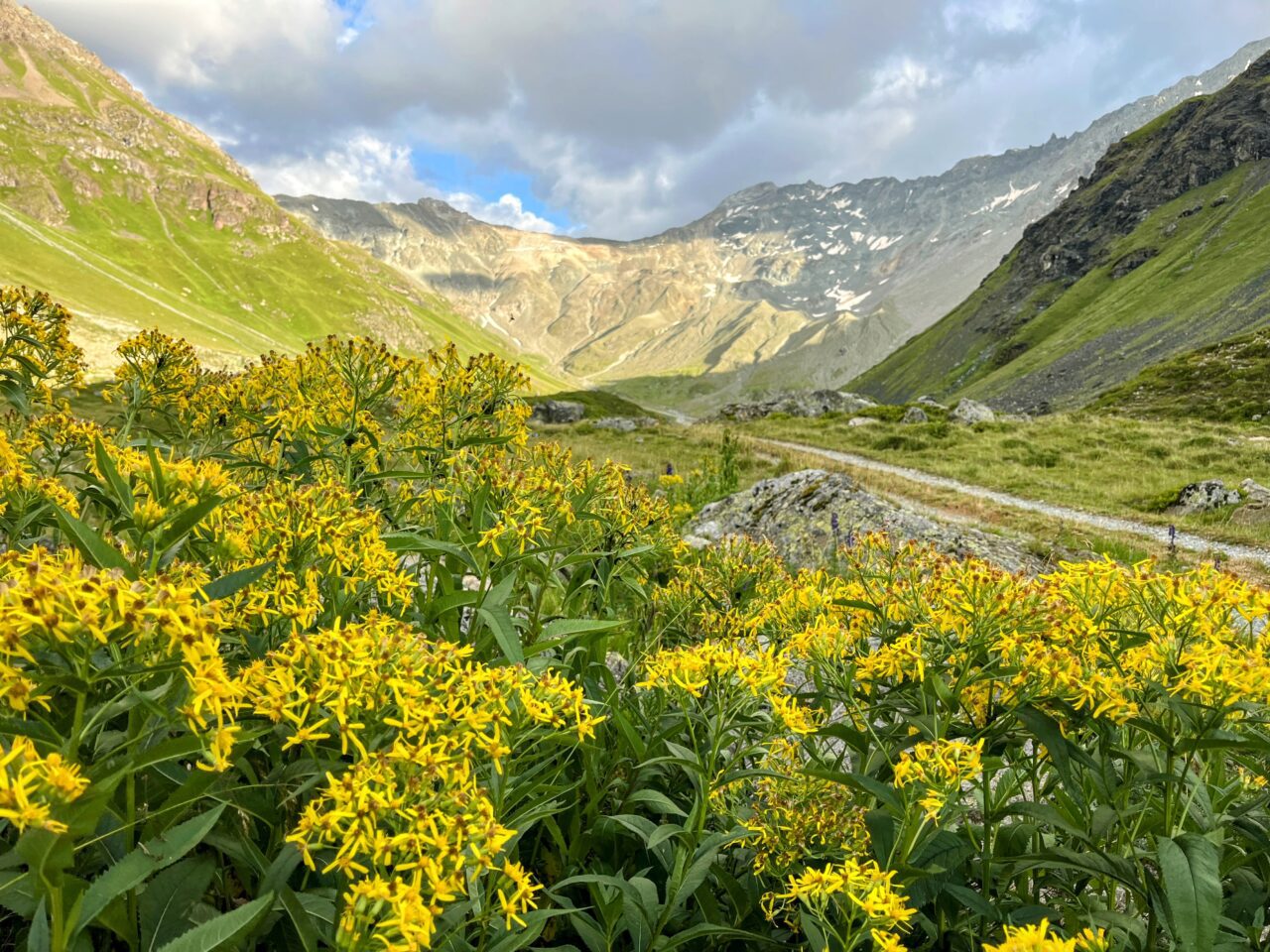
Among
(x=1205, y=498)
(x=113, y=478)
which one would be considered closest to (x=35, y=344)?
(x=113, y=478)

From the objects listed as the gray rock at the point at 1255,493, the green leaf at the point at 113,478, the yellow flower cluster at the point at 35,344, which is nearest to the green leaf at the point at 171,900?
the green leaf at the point at 113,478

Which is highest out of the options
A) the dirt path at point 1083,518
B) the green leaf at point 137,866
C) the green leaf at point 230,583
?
the green leaf at point 230,583

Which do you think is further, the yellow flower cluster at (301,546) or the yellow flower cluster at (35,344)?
the yellow flower cluster at (35,344)

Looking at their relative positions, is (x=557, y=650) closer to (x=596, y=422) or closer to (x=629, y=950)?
(x=629, y=950)

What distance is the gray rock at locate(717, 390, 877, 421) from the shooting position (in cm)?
7638

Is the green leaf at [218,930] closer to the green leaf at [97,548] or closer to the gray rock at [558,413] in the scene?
the green leaf at [97,548]

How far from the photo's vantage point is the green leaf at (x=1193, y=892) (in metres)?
1.74

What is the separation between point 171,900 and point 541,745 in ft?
4.50

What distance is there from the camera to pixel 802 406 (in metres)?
77.6

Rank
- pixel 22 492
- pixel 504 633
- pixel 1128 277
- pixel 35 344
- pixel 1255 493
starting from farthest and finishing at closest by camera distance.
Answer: pixel 1128 277 < pixel 1255 493 < pixel 35 344 < pixel 22 492 < pixel 504 633

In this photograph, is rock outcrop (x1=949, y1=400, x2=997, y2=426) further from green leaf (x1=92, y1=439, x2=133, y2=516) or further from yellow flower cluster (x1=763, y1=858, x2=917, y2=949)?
green leaf (x1=92, y1=439, x2=133, y2=516)

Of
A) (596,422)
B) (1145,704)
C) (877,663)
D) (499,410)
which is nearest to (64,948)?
(877,663)

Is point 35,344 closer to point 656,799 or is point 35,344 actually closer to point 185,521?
point 185,521

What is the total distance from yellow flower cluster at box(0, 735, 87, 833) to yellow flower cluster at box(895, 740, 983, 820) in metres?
2.23
